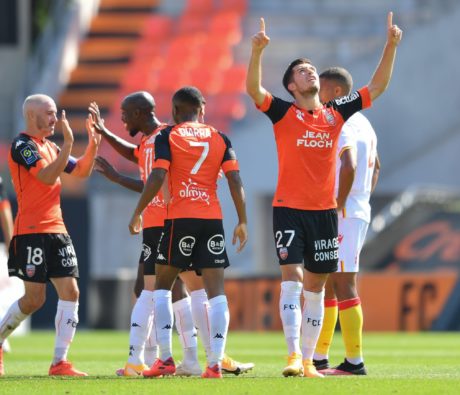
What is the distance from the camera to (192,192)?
9.80 m

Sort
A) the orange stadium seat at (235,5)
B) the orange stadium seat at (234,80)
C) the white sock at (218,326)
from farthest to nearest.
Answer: the orange stadium seat at (235,5) < the orange stadium seat at (234,80) < the white sock at (218,326)

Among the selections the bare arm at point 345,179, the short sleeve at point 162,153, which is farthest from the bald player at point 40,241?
the bare arm at point 345,179

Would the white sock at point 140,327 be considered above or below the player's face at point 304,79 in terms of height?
below

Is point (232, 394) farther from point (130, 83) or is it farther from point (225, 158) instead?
point (130, 83)

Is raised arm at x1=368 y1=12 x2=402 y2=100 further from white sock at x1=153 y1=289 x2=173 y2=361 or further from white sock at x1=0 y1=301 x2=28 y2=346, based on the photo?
white sock at x1=0 y1=301 x2=28 y2=346

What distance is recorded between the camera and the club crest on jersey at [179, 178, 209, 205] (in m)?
9.80

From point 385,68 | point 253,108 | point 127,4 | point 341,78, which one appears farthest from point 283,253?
point 127,4

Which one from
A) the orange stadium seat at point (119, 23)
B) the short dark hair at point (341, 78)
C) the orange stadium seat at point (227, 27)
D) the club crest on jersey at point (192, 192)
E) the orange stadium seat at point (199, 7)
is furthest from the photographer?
the orange stadium seat at point (119, 23)

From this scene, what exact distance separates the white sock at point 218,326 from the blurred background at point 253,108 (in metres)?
11.3

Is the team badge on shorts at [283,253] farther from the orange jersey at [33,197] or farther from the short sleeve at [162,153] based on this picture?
the orange jersey at [33,197]

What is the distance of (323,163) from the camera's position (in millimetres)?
9891

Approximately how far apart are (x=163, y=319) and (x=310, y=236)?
1170 millimetres

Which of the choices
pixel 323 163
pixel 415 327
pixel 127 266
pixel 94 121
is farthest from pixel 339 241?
pixel 127 266

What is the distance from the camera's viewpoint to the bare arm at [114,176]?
10.8m
